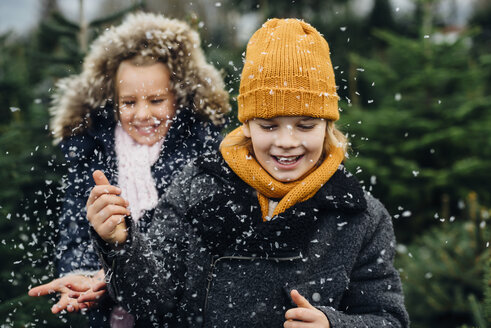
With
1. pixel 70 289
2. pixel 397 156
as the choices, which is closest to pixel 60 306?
pixel 70 289

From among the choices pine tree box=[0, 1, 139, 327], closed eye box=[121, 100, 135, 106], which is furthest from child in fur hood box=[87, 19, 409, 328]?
pine tree box=[0, 1, 139, 327]

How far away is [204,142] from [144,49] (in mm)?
632

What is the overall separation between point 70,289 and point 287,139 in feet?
→ 3.73

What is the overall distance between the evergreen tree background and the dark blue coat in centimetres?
38

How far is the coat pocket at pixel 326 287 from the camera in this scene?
183 centimetres

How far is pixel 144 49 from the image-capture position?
256 centimetres

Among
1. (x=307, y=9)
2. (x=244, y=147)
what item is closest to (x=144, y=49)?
(x=244, y=147)

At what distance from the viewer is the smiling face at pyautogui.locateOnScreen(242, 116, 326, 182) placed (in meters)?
1.83

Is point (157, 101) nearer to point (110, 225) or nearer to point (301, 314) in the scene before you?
point (110, 225)

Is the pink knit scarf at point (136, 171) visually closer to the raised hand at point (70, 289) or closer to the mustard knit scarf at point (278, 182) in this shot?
the raised hand at point (70, 289)

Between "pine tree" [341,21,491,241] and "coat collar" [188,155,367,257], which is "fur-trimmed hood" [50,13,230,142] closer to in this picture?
"coat collar" [188,155,367,257]

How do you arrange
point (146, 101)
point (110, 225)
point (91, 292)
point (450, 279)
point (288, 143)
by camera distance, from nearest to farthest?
point (110, 225) < point (288, 143) < point (91, 292) < point (146, 101) < point (450, 279)

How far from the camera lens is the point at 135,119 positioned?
242cm

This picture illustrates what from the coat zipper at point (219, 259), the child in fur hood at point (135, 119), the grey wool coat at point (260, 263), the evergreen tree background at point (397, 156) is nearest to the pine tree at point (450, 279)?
the evergreen tree background at point (397, 156)
